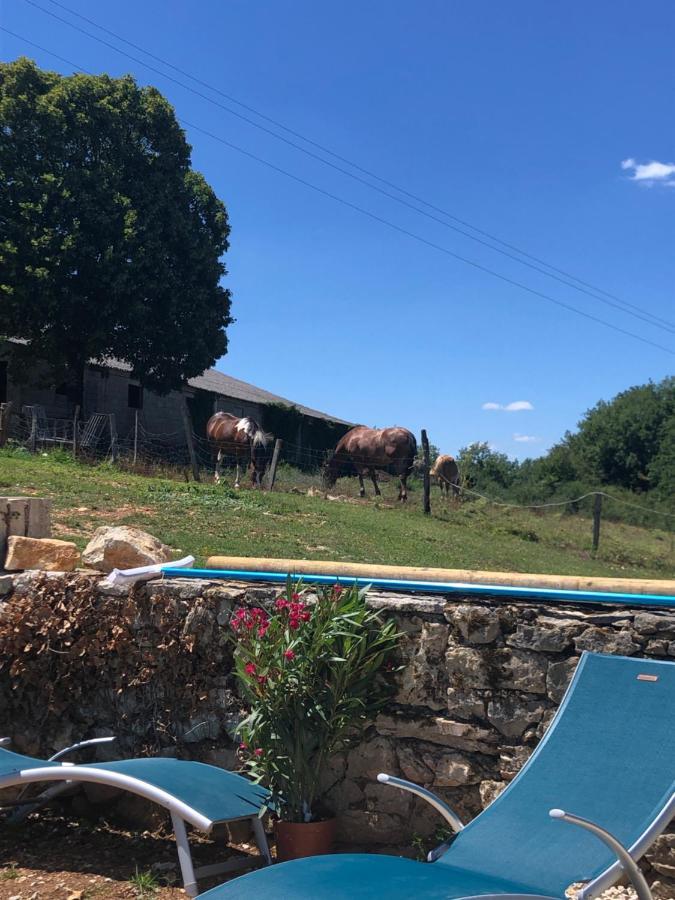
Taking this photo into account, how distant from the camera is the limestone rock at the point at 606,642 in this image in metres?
3.40

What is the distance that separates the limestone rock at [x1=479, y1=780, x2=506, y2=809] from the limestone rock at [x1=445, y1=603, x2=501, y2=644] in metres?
0.58

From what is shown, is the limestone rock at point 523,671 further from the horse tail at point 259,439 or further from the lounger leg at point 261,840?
the horse tail at point 259,439

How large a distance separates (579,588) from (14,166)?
21540 millimetres

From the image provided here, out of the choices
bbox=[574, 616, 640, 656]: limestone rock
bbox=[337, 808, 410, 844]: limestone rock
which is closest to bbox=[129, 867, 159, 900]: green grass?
bbox=[337, 808, 410, 844]: limestone rock

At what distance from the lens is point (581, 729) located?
3.02 meters

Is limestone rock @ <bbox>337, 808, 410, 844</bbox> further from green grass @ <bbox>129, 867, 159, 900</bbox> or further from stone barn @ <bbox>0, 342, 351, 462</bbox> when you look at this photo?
stone barn @ <bbox>0, 342, 351, 462</bbox>

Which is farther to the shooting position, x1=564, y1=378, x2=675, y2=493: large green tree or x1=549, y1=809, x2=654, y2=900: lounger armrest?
x1=564, y1=378, x2=675, y2=493: large green tree

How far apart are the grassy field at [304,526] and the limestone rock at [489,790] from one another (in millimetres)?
5549

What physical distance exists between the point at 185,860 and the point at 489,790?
1.29 m

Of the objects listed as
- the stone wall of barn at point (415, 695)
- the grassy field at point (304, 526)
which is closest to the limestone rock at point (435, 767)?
the stone wall of barn at point (415, 695)

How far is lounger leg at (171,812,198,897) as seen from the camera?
9.75 ft

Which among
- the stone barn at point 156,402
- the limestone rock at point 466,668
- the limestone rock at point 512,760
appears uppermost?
the stone barn at point 156,402

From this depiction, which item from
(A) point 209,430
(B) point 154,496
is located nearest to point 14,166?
(A) point 209,430

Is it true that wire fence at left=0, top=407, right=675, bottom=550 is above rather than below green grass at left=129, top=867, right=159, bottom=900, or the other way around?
above
